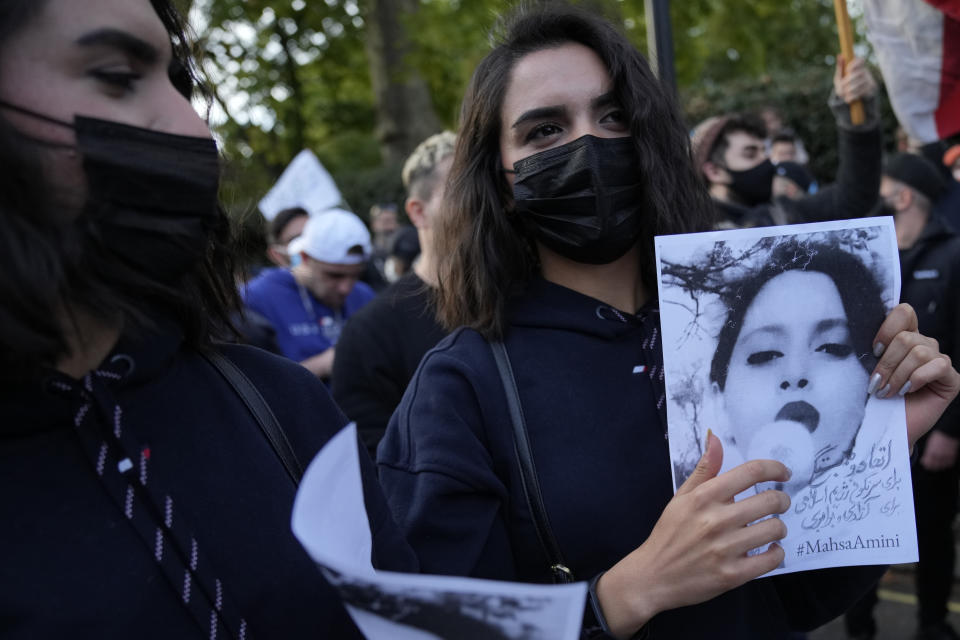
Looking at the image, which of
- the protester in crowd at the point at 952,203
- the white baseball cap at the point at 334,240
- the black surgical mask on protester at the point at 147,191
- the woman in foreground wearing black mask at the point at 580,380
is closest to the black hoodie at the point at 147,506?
the black surgical mask on protester at the point at 147,191

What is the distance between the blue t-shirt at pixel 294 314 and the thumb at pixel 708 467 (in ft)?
11.3

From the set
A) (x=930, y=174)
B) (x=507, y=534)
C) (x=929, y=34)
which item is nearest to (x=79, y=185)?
(x=507, y=534)

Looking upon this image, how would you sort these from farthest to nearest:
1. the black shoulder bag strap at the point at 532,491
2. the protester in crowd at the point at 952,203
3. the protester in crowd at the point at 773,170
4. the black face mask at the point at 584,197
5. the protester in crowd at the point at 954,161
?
1. the protester in crowd at the point at 954,161
2. the protester in crowd at the point at 952,203
3. the protester in crowd at the point at 773,170
4. the black face mask at the point at 584,197
5. the black shoulder bag strap at the point at 532,491

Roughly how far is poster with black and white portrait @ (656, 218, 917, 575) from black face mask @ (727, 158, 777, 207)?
3067mm

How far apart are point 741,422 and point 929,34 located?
226cm

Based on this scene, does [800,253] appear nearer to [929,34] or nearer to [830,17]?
[929,34]

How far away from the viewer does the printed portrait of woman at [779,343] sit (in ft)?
4.87

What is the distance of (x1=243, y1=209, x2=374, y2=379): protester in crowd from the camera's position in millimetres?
4727

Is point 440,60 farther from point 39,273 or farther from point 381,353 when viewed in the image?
point 39,273

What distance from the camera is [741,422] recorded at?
1479 mm

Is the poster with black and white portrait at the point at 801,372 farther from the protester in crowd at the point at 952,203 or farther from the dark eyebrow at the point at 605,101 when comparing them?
the protester in crowd at the point at 952,203

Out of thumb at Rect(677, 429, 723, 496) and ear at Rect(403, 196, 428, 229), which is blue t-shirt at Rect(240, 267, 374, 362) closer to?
ear at Rect(403, 196, 428, 229)

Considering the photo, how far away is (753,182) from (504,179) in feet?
9.51

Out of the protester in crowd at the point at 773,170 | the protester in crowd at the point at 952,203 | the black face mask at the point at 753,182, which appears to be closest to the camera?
the protester in crowd at the point at 773,170
